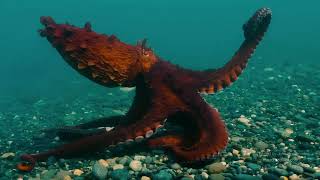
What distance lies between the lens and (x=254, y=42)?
23.1 feet

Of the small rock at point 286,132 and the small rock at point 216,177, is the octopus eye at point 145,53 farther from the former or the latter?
the small rock at point 286,132

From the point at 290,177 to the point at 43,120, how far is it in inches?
311

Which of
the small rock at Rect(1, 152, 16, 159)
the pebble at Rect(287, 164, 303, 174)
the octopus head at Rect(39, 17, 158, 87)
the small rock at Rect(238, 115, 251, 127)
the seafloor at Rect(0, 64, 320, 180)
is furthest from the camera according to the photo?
the small rock at Rect(238, 115, 251, 127)

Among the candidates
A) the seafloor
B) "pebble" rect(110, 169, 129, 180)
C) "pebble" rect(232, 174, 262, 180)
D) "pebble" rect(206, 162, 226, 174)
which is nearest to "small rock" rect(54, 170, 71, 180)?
the seafloor

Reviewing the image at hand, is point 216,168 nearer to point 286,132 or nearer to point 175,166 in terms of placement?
point 175,166

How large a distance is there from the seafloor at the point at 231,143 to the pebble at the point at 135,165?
0.01 meters

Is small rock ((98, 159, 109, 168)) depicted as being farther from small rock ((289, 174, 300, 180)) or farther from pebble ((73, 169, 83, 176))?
small rock ((289, 174, 300, 180))

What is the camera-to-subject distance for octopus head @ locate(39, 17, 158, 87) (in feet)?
19.7

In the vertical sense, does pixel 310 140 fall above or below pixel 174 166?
above

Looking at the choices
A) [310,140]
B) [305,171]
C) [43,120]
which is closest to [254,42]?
[310,140]

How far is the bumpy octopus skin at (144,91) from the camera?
5.63 m

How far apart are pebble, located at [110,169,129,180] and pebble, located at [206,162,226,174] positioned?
1103 mm

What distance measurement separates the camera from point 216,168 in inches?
218

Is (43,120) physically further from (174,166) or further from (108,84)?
(174,166)
